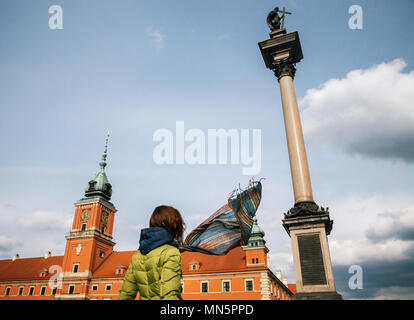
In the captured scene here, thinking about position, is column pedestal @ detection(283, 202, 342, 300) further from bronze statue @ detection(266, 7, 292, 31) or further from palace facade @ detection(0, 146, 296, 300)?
palace facade @ detection(0, 146, 296, 300)

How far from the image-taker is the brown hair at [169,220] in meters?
3.23

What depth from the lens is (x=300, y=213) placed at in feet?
32.1

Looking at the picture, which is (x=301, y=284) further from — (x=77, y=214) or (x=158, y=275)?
(x=77, y=214)

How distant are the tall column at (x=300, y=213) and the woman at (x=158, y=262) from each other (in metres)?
7.36

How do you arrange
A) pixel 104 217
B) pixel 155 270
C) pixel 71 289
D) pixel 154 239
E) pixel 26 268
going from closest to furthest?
pixel 155 270 → pixel 154 239 → pixel 71 289 → pixel 104 217 → pixel 26 268

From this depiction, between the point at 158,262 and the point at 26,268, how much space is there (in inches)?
2510

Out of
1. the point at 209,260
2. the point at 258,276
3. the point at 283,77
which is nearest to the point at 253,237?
the point at 258,276

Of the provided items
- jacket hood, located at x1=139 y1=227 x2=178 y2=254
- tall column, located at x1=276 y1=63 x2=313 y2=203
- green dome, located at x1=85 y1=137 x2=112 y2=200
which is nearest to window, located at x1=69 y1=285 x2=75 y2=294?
green dome, located at x1=85 y1=137 x2=112 y2=200

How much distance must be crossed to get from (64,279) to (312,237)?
160 ft

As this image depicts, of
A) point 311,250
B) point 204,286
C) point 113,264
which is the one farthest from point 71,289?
point 311,250

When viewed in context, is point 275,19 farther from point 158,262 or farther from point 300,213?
point 158,262

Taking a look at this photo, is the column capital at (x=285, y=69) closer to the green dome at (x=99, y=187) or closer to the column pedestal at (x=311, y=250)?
the column pedestal at (x=311, y=250)

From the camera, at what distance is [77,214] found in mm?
51438

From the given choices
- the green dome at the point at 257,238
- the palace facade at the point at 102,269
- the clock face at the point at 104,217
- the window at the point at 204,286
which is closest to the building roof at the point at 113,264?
the palace facade at the point at 102,269
